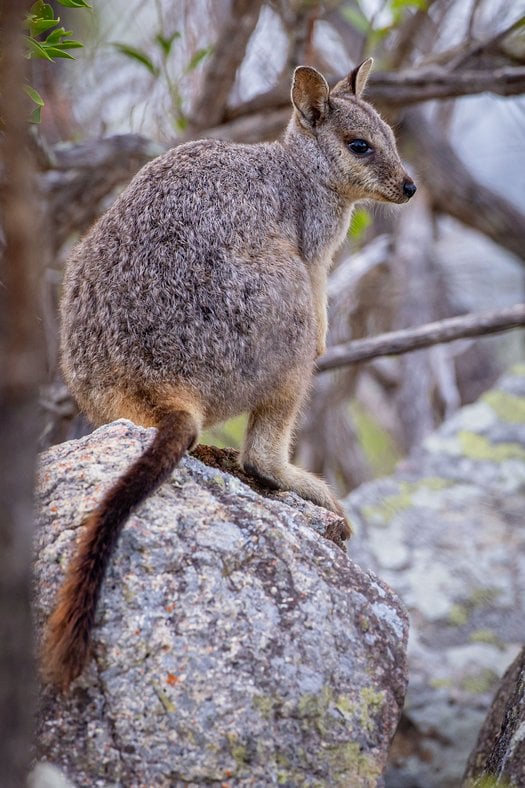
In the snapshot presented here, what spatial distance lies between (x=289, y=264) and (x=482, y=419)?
407cm

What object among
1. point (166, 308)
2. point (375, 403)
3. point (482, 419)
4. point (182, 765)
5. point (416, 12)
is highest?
point (416, 12)

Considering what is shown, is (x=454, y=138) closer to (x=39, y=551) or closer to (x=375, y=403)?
(x=375, y=403)

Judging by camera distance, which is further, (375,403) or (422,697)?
(375,403)

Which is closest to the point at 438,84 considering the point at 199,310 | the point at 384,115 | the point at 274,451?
the point at 384,115

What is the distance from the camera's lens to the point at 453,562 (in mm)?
6668

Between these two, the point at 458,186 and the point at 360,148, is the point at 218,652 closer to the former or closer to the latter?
the point at 360,148

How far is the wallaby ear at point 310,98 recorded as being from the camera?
5.19 metres

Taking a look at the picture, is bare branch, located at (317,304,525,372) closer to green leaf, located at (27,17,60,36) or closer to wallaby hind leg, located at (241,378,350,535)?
wallaby hind leg, located at (241,378,350,535)

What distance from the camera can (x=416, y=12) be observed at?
8555 millimetres

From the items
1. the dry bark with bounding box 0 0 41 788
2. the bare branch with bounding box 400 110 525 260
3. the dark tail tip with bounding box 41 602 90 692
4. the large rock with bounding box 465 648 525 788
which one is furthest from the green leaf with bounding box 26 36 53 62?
the bare branch with bounding box 400 110 525 260

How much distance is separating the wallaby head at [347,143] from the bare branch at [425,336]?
133cm

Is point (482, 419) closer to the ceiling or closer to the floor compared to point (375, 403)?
closer to the ceiling

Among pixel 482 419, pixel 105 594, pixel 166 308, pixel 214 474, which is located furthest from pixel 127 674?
pixel 482 419

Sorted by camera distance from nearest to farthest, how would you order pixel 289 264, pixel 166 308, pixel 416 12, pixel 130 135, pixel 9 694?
pixel 9 694 < pixel 166 308 < pixel 289 264 < pixel 130 135 < pixel 416 12
